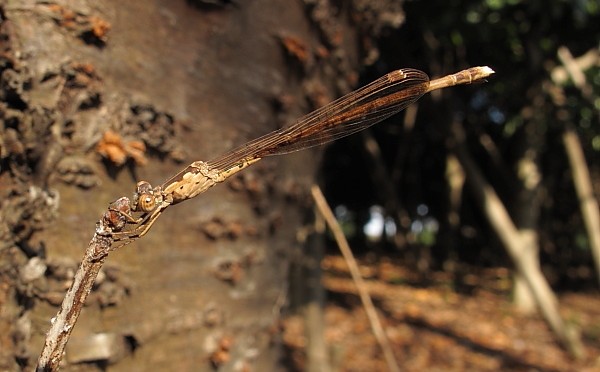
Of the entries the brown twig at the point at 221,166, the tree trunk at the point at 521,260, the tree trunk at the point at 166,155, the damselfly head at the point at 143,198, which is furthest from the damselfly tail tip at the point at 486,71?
the tree trunk at the point at 521,260

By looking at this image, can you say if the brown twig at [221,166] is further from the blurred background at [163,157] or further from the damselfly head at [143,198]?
the blurred background at [163,157]

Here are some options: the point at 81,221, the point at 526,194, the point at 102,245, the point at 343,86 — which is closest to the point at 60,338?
the point at 102,245

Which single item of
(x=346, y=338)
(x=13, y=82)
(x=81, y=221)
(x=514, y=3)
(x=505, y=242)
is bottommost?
(x=346, y=338)

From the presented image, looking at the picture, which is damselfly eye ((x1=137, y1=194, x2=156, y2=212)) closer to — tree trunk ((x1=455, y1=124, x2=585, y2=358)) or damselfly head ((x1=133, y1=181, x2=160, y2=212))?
damselfly head ((x1=133, y1=181, x2=160, y2=212))

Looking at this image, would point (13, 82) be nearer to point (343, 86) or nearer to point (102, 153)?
point (102, 153)

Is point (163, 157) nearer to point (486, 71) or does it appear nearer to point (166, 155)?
point (166, 155)

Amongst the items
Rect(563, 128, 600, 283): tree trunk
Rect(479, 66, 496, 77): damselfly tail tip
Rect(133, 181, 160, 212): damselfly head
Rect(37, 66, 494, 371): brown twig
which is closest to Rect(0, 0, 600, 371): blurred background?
Rect(37, 66, 494, 371): brown twig

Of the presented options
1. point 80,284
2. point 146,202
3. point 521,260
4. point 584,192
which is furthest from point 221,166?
point 584,192

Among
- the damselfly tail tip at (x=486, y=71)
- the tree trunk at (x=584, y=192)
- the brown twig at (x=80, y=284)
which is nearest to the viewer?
the brown twig at (x=80, y=284)
